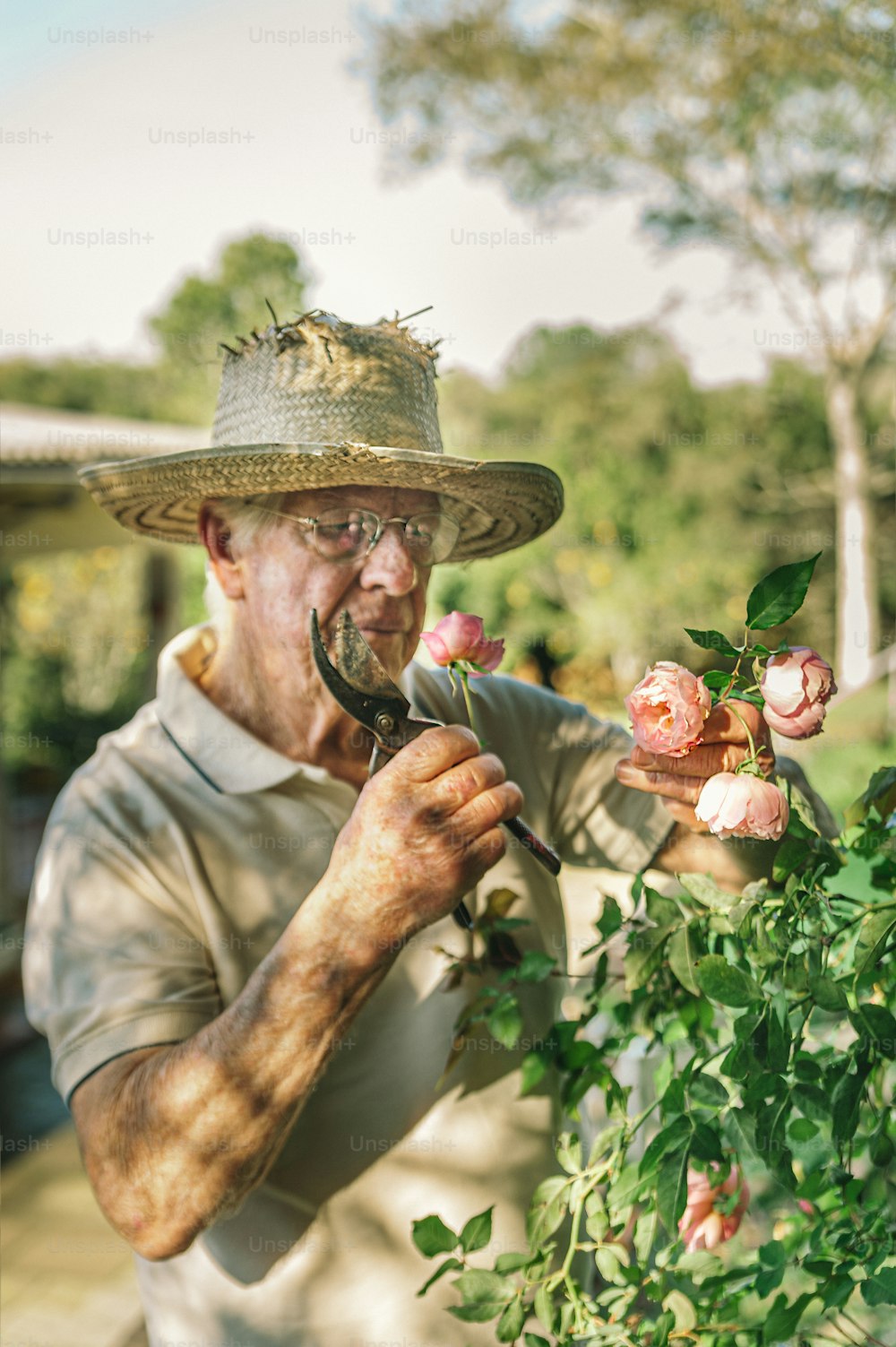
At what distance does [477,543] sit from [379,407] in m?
0.42

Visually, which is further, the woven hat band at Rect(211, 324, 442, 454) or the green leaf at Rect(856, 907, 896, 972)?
the woven hat band at Rect(211, 324, 442, 454)

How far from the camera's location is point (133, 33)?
5344 mm

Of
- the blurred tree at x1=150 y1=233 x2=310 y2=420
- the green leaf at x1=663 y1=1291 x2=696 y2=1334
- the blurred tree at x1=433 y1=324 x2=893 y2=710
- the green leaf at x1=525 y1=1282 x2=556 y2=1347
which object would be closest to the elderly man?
the green leaf at x1=525 y1=1282 x2=556 y2=1347

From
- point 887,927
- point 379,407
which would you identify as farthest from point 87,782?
point 887,927

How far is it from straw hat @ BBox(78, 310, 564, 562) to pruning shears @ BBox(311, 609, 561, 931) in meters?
0.27

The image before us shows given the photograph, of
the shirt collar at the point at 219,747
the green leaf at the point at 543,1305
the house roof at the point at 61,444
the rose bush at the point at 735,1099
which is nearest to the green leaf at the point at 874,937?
the rose bush at the point at 735,1099

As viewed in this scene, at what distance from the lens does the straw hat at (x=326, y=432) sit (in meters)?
1.57

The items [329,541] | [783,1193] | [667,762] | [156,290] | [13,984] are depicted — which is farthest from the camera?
[156,290]

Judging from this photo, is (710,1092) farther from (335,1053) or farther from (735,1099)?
(335,1053)

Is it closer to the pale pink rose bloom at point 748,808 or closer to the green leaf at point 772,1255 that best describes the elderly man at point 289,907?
the pale pink rose bloom at point 748,808

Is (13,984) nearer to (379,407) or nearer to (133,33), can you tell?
(133,33)

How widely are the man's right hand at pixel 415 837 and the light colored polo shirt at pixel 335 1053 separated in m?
0.34

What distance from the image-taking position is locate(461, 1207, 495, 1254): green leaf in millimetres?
1325

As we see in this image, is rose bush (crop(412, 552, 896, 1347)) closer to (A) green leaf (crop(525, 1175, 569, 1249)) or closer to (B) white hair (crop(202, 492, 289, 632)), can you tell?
(A) green leaf (crop(525, 1175, 569, 1249))
